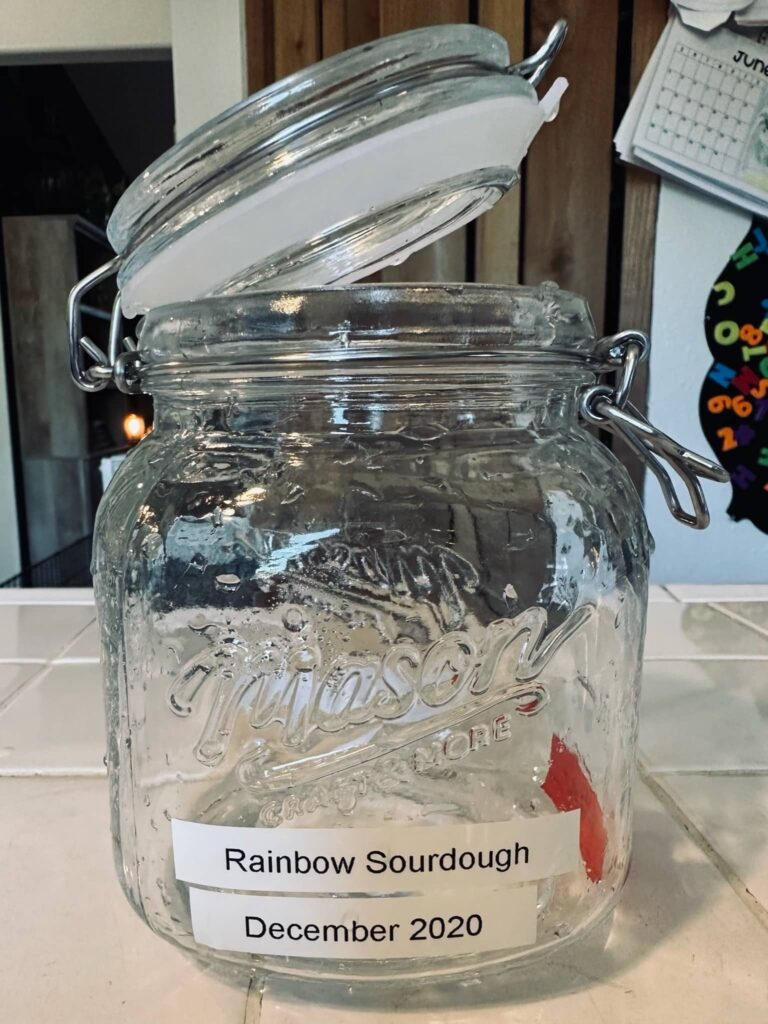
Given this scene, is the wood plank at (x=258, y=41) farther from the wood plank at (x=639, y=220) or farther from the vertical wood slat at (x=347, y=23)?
the wood plank at (x=639, y=220)

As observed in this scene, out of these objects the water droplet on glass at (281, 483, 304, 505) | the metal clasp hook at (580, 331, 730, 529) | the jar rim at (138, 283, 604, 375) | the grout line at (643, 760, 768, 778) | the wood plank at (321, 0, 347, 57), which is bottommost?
the grout line at (643, 760, 768, 778)

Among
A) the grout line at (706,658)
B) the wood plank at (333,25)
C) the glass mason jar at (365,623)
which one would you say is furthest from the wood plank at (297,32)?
the glass mason jar at (365,623)

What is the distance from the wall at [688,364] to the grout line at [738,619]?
0.51m

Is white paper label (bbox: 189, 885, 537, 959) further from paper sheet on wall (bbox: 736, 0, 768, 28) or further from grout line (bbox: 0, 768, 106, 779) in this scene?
paper sheet on wall (bbox: 736, 0, 768, 28)

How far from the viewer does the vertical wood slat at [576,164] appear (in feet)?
3.76

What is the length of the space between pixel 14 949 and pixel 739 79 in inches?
50.1

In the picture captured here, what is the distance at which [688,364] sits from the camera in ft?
3.96

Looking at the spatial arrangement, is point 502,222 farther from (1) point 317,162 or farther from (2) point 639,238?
(1) point 317,162

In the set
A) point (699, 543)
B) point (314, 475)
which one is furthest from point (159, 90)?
point (314, 475)

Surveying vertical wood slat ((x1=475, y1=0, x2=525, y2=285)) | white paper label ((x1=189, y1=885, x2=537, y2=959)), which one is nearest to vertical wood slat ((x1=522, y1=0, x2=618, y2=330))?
vertical wood slat ((x1=475, y1=0, x2=525, y2=285))

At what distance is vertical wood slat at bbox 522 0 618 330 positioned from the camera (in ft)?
3.76

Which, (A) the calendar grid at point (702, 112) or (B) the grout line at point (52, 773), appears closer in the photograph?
(B) the grout line at point (52, 773)

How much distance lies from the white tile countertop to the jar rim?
18cm

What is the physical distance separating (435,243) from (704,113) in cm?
40
